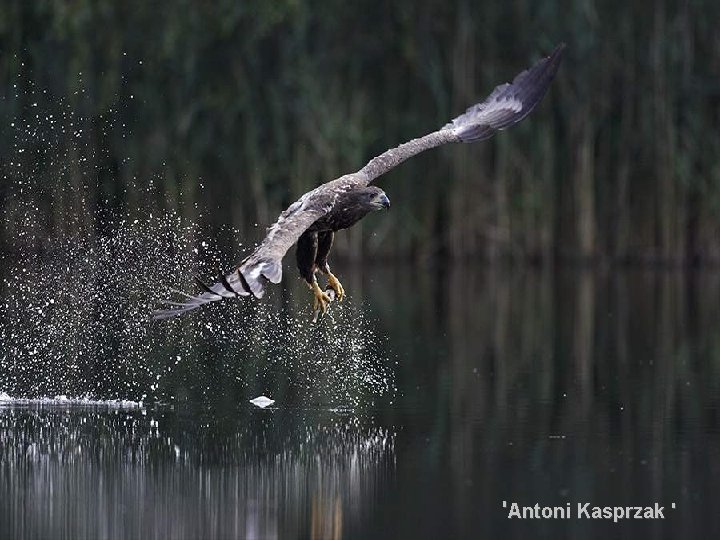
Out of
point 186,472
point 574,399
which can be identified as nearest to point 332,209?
point 186,472

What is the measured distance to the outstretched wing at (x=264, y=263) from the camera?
9703mm

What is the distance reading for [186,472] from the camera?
10.7 metres

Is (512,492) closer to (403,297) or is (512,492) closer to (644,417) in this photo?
(644,417)

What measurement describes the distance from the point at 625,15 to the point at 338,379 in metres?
16.5

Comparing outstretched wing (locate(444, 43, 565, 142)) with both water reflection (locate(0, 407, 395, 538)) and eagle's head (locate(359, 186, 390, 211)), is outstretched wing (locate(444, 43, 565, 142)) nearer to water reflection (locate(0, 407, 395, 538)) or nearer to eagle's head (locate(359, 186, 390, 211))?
eagle's head (locate(359, 186, 390, 211))

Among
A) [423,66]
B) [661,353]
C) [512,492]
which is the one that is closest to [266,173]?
[423,66]

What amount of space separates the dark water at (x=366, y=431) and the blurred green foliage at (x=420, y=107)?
939 cm

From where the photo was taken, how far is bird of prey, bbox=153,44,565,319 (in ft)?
32.5

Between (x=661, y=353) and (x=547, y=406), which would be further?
(x=661, y=353)

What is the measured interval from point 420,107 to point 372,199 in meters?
18.5

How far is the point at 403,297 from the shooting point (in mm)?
23844

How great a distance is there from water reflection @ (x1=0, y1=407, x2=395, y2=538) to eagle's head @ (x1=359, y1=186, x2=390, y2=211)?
1465 millimetres

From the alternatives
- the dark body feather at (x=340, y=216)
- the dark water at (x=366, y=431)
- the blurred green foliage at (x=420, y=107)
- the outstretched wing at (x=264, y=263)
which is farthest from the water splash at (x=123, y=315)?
the outstretched wing at (x=264, y=263)

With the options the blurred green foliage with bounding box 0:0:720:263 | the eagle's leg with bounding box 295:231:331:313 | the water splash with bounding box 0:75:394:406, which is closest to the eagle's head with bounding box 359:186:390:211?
the eagle's leg with bounding box 295:231:331:313
